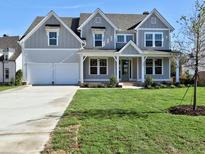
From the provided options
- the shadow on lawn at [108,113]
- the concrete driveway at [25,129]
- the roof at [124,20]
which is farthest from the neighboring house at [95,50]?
A: the shadow on lawn at [108,113]

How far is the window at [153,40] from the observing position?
34.1 m

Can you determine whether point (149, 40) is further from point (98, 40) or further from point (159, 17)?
point (98, 40)

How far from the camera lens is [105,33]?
33.4m

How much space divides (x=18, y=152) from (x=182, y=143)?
12.0 feet

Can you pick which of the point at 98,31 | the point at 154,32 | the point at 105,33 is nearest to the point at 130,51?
the point at 105,33

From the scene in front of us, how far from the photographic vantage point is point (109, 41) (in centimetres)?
3347

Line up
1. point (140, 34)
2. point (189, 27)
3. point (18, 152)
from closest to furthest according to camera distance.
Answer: point (18, 152) < point (189, 27) < point (140, 34)

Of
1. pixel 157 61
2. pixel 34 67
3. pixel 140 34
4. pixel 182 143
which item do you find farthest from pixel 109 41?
pixel 182 143

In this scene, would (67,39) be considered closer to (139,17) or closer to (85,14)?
(85,14)

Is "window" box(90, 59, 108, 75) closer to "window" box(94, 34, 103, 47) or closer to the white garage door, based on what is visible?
the white garage door

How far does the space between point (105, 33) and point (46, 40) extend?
20.4 feet

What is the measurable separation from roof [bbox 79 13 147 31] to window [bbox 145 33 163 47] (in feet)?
6.68

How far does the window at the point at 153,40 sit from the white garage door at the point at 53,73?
8089 mm

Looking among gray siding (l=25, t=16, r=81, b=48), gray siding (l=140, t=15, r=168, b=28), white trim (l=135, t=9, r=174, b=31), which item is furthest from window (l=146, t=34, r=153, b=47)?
gray siding (l=25, t=16, r=81, b=48)
